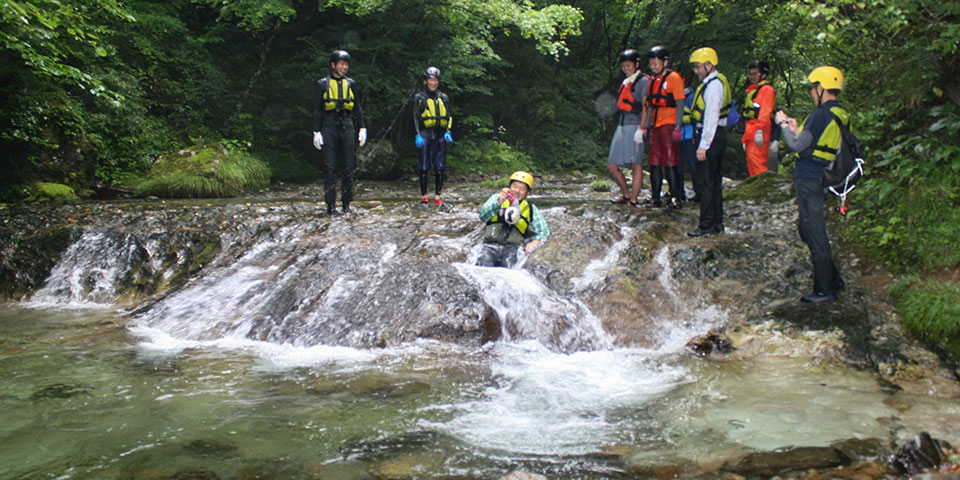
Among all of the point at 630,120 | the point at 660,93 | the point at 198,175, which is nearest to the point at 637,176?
the point at 630,120

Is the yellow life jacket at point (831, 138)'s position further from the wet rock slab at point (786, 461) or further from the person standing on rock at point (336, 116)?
the person standing on rock at point (336, 116)

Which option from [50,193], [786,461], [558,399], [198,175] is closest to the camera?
[786,461]

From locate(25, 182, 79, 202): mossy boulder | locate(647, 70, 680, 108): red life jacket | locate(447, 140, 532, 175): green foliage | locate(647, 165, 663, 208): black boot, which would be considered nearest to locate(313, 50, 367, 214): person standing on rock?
locate(647, 70, 680, 108): red life jacket

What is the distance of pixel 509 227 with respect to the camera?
291 inches

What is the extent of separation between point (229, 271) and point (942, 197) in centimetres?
834

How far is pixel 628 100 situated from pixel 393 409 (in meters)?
6.02

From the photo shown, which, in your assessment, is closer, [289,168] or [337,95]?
[337,95]

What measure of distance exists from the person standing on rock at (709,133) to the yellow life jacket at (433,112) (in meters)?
4.16

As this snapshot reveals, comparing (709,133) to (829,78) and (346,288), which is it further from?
(346,288)

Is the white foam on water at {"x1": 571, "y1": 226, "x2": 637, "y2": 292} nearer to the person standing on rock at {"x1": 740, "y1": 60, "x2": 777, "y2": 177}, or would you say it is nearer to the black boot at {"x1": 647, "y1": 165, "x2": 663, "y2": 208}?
the black boot at {"x1": 647, "y1": 165, "x2": 663, "y2": 208}

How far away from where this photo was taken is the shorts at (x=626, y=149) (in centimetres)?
862

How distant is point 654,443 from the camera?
3613mm

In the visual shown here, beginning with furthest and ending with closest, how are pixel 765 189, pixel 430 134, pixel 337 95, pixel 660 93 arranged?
pixel 430 134 → pixel 765 189 → pixel 337 95 → pixel 660 93

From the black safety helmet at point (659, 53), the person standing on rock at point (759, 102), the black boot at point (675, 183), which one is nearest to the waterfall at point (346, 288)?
the black boot at point (675, 183)
